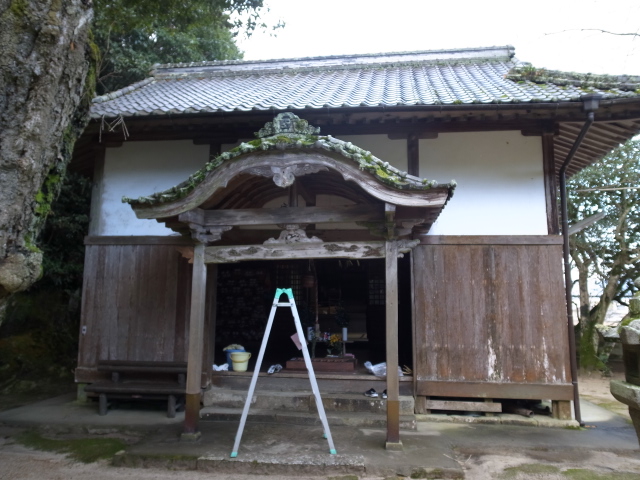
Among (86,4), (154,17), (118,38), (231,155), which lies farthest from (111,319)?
(118,38)

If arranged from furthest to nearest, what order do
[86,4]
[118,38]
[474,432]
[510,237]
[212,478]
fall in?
[118,38] → [510,237] → [474,432] → [212,478] → [86,4]

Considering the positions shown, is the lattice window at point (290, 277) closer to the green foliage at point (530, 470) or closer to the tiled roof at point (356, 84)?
the tiled roof at point (356, 84)

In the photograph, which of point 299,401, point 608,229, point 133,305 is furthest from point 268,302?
point 608,229

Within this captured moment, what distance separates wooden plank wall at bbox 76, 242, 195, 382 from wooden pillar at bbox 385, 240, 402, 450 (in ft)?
11.3

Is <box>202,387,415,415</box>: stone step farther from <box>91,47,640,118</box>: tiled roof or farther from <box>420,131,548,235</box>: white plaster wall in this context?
<box>91,47,640,118</box>: tiled roof

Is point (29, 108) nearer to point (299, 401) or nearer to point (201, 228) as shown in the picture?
point (201, 228)

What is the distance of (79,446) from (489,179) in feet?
22.6

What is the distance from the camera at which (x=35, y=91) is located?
3.13 metres

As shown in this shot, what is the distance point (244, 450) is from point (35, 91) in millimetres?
4221

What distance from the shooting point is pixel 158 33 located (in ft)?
49.8

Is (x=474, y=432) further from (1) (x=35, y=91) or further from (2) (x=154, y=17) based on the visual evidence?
(2) (x=154, y=17)

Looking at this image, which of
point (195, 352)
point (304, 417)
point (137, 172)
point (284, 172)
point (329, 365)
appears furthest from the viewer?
point (137, 172)

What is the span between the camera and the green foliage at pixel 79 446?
5.59 metres

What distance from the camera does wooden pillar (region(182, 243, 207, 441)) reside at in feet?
18.7
